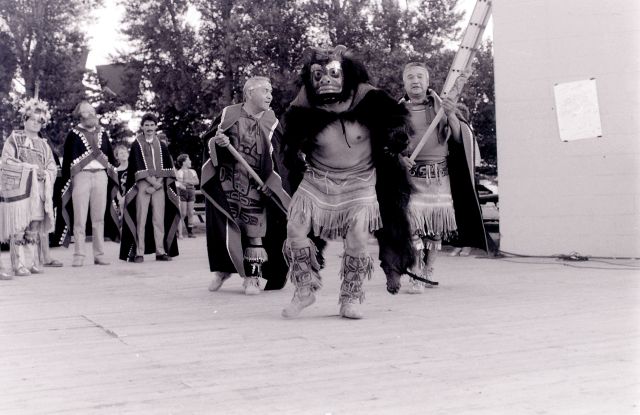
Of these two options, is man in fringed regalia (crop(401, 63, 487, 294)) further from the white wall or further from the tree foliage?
the tree foliage

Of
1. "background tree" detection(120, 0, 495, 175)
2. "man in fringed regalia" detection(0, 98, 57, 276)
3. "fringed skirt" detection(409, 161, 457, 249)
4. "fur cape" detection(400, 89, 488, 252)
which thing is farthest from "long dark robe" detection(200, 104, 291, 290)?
"background tree" detection(120, 0, 495, 175)

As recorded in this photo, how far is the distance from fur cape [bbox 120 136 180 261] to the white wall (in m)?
4.20

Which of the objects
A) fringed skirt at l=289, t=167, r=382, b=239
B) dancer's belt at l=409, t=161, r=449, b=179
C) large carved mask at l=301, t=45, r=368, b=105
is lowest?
fringed skirt at l=289, t=167, r=382, b=239

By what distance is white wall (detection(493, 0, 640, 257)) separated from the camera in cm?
955

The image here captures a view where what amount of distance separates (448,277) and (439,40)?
2694cm

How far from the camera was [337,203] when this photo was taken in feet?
19.2

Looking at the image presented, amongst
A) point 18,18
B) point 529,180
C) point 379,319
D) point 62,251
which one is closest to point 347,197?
point 379,319

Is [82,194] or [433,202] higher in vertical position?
[82,194]

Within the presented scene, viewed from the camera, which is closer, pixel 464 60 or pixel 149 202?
pixel 464 60

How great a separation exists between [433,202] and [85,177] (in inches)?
195

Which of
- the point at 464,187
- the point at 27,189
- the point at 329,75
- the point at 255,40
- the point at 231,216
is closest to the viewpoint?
the point at 329,75

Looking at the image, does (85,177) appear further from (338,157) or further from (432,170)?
(338,157)

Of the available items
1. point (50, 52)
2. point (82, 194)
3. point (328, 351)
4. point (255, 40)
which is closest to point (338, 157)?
point (328, 351)

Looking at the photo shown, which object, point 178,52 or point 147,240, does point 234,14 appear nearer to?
point 178,52
